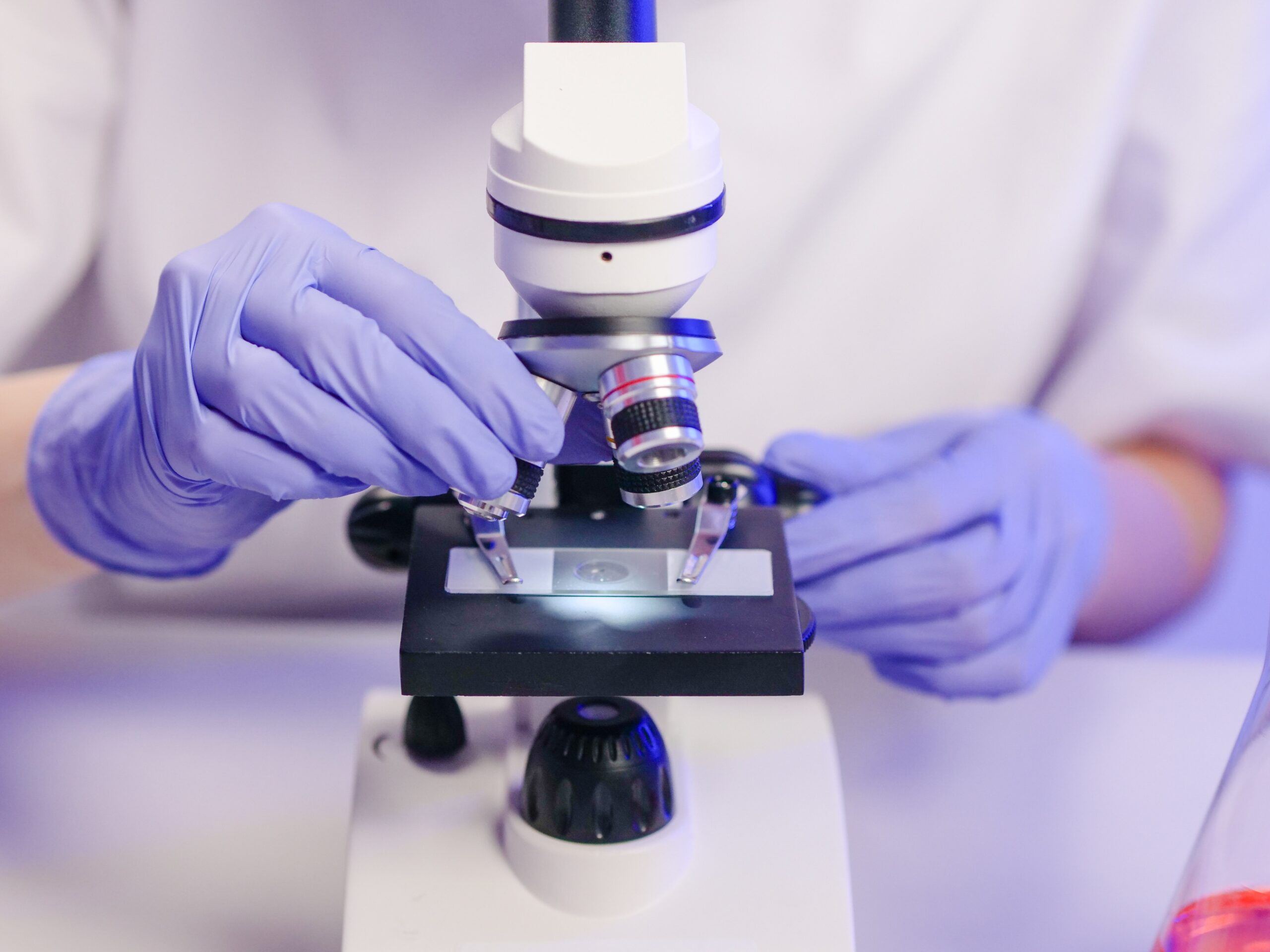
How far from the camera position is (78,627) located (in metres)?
1.25

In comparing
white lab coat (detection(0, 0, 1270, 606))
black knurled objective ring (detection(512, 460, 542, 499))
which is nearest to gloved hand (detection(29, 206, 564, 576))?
black knurled objective ring (detection(512, 460, 542, 499))

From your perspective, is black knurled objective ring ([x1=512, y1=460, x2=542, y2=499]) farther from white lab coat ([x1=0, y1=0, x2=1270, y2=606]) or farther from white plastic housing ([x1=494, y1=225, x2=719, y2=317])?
white lab coat ([x1=0, y1=0, x2=1270, y2=606])

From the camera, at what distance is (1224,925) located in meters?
0.73

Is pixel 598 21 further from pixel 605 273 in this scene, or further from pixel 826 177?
pixel 826 177

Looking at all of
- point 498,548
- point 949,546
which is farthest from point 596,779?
point 949,546

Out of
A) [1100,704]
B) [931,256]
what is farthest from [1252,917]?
[931,256]

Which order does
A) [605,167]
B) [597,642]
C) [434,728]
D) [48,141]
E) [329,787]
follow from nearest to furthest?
[605,167], [597,642], [434,728], [329,787], [48,141]

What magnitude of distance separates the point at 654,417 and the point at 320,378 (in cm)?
27

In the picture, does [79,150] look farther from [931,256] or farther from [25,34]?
[931,256]

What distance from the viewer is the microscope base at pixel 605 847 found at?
74 centimetres

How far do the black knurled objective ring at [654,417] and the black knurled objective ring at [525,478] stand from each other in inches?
5.3

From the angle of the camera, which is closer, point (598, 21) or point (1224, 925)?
point (598, 21)

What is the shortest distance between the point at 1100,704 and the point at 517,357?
0.81m

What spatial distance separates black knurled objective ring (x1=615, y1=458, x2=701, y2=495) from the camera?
64cm
